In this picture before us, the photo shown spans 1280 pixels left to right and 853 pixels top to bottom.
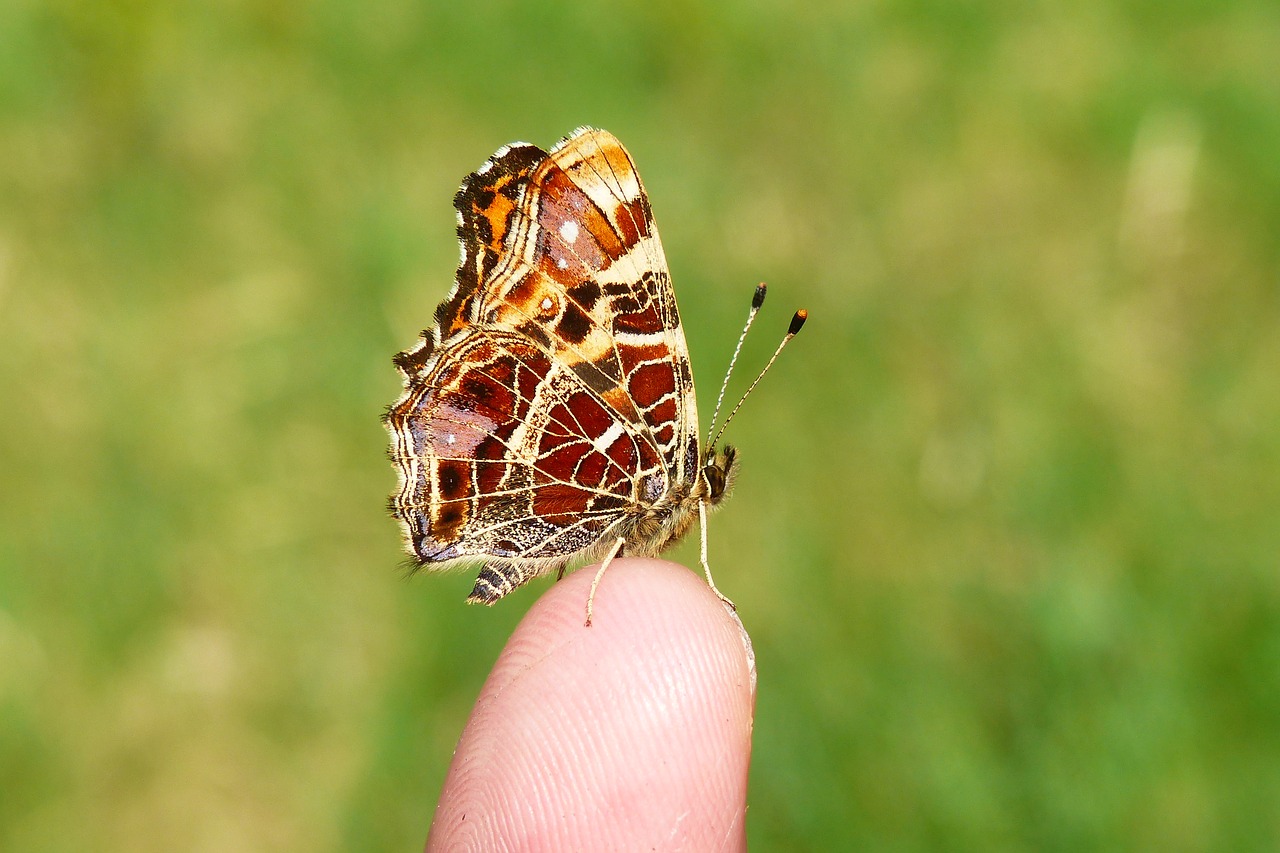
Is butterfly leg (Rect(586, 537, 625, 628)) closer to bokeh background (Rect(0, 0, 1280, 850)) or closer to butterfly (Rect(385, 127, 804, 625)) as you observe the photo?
butterfly (Rect(385, 127, 804, 625))

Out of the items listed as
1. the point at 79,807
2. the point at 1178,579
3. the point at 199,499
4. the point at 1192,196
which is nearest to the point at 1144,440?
the point at 1178,579

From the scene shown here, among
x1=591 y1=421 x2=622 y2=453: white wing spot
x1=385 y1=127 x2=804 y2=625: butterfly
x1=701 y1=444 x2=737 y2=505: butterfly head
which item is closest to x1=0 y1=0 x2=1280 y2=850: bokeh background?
x1=701 y1=444 x2=737 y2=505: butterfly head

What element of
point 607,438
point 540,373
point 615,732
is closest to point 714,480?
point 607,438

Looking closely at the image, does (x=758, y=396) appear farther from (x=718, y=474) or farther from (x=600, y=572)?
(x=600, y=572)

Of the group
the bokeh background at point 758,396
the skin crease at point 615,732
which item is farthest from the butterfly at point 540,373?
the bokeh background at point 758,396

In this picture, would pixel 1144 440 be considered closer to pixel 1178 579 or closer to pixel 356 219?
pixel 1178 579

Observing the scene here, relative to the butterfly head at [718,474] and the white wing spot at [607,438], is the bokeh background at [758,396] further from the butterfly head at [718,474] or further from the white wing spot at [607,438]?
the white wing spot at [607,438]
